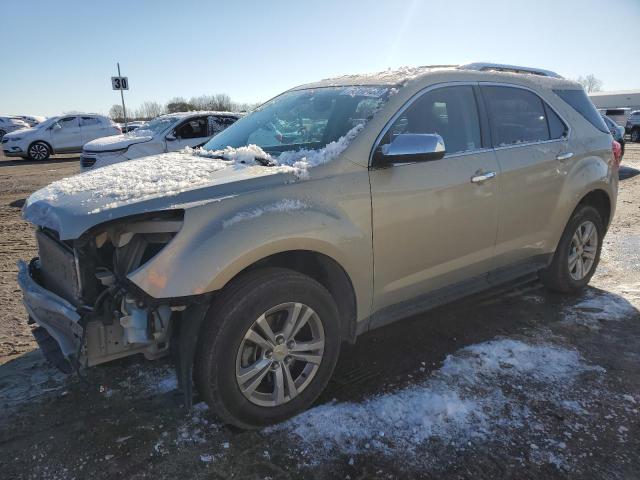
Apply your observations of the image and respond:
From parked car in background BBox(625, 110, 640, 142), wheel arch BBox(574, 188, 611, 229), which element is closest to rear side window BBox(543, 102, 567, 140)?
wheel arch BBox(574, 188, 611, 229)

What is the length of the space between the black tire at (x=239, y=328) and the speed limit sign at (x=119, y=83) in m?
17.7

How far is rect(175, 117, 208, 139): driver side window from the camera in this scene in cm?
1017

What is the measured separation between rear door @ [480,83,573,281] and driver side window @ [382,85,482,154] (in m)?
0.20

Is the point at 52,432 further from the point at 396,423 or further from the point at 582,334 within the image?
the point at 582,334

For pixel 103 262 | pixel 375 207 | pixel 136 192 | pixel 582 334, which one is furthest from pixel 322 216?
pixel 582 334

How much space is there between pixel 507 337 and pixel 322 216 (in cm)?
→ 201

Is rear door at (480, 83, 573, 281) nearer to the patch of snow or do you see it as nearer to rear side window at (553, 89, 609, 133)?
rear side window at (553, 89, 609, 133)

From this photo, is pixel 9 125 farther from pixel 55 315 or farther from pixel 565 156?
pixel 565 156

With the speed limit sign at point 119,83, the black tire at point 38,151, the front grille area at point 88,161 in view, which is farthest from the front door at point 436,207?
the black tire at point 38,151

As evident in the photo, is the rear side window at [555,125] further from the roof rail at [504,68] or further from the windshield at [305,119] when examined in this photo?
the windshield at [305,119]

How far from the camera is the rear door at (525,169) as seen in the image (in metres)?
3.65

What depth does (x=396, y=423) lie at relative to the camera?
2723 mm

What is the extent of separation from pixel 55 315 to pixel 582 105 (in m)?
4.49

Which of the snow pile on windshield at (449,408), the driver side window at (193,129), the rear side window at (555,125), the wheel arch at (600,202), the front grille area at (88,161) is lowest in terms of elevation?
the snow pile on windshield at (449,408)
